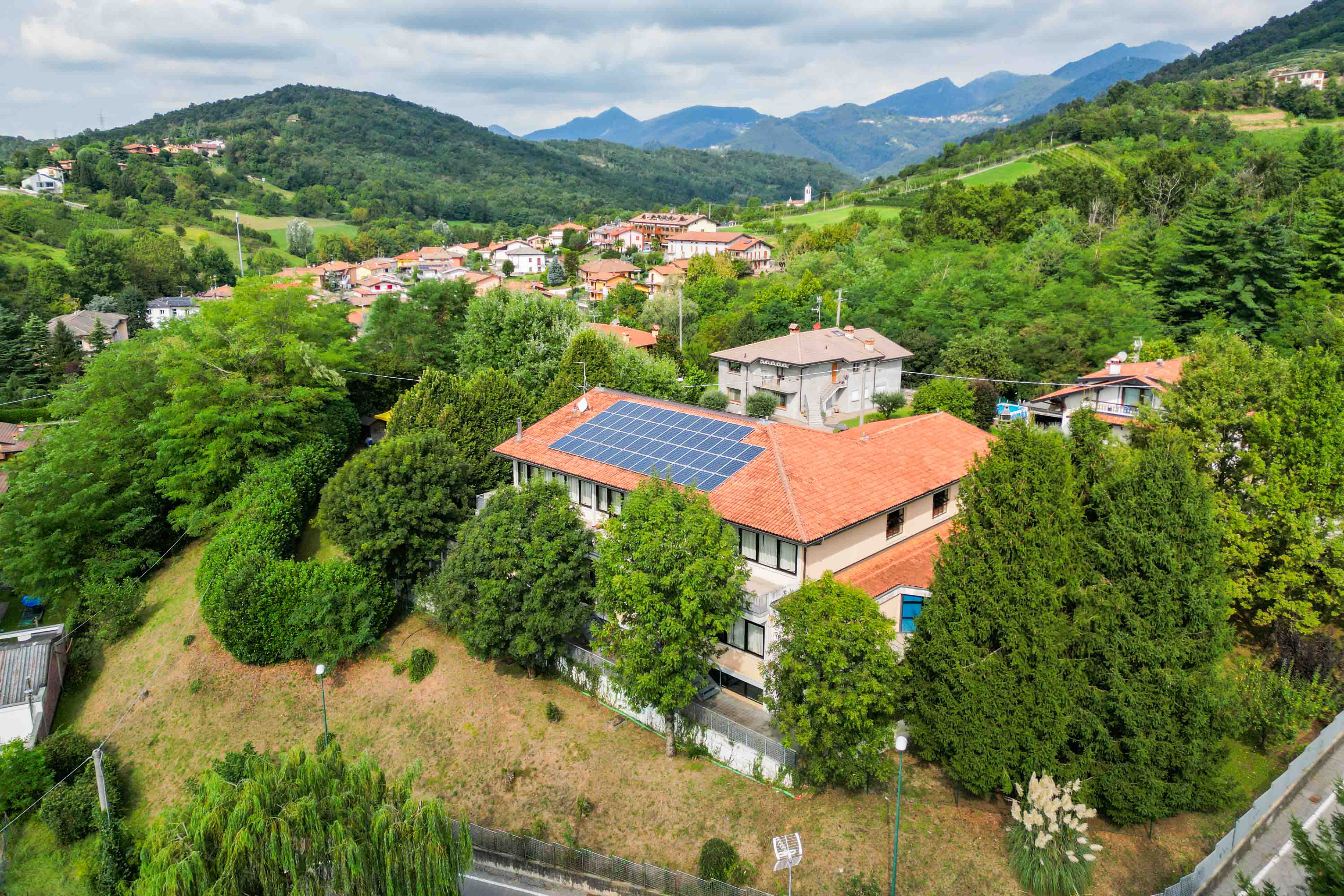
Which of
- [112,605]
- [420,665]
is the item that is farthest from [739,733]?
[112,605]

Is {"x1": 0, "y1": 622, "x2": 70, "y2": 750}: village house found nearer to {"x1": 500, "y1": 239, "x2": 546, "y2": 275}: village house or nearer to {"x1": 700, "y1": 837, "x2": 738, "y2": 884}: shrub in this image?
{"x1": 700, "y1": 837, "x2": 738, "y2": 884}: shrub

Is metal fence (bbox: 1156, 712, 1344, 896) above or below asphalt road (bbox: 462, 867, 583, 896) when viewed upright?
above

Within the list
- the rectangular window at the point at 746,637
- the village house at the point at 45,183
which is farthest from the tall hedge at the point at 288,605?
the village house at the point at 45,183

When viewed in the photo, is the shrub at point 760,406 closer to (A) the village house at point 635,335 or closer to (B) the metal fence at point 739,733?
(A) the village house at point 635,335

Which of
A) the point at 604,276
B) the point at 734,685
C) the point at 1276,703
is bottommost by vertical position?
the point at 734,685

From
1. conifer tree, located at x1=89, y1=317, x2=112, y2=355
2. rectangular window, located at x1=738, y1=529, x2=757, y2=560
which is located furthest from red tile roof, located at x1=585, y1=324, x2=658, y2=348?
conifer tree, located at x1=89, y1=317, x2=112, y2=355

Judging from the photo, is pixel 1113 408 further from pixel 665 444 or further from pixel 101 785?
pixel 101 785

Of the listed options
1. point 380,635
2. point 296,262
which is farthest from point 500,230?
point 380,635
